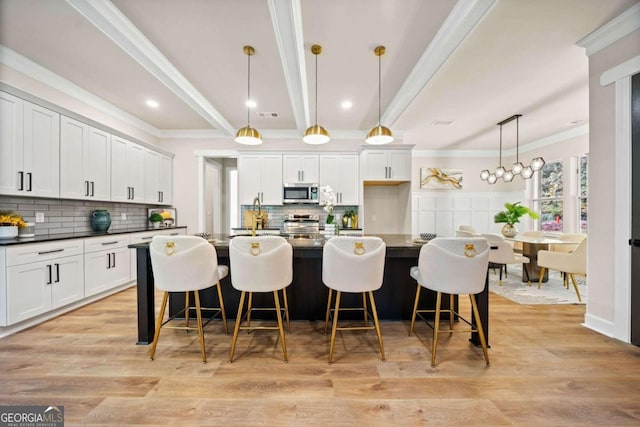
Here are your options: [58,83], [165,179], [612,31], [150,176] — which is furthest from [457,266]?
[165,179]

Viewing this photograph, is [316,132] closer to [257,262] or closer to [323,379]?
[257,262]

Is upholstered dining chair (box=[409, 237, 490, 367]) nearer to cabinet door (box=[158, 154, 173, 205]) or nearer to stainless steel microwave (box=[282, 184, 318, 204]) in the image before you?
stainless steel microwave (box=[282, 184, 318, 204])

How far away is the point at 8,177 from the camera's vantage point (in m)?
2.67

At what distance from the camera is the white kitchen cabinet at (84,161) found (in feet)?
10.7

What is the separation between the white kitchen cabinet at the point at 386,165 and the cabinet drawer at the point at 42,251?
433 cm

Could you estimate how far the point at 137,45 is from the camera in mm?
2643

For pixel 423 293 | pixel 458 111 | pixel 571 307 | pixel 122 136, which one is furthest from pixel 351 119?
pixel 571 307

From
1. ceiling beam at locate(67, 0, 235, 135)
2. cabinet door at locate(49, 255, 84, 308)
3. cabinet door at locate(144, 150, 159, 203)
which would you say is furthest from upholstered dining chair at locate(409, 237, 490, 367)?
cabinet door at locate(144, 150, 159, 203)

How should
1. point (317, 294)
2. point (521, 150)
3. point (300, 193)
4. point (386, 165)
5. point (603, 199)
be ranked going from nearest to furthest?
point (603, 199)
point (317, 294)
point (386, 165)
point (300, 193)
point (521, 150)

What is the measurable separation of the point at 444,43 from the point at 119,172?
459cm

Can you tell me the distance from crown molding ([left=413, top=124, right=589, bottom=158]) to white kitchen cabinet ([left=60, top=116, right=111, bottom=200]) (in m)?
6.42

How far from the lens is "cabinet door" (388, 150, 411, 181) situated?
5.14 m

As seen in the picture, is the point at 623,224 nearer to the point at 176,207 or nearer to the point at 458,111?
the point at 458,111

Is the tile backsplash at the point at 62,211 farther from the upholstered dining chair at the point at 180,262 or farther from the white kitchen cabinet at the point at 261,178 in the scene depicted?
the upholstered dining chair at the point at 180,262
